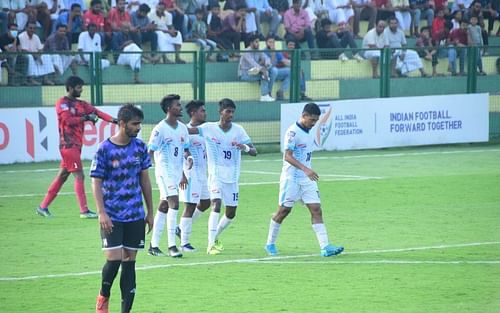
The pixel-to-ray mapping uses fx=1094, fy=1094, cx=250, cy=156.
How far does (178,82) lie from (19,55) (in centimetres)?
424

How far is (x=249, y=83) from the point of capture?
95.5 feet

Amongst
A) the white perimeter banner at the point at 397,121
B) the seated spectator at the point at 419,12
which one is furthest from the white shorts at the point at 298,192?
the seated spectator at the point at 419,12

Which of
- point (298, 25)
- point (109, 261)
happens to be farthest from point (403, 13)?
point (109, 261)

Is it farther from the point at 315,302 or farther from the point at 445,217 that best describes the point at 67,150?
the point at 315,302

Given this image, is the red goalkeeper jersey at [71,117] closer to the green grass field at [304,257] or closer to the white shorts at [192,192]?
the green grass field at [304,257]

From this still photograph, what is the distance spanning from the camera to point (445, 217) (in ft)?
58.8

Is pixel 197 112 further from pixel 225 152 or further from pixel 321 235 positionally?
pixel 321 235

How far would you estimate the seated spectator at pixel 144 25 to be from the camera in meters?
29.5

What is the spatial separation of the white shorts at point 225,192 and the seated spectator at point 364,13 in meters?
20.2

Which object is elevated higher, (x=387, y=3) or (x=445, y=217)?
(x=387, y=3)

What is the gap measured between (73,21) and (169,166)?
15.0 meters

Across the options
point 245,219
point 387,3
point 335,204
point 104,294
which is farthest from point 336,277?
point 387,3

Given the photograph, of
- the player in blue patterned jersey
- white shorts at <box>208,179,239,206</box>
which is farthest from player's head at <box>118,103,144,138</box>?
white shorts at <box>208,179,239,206</box>

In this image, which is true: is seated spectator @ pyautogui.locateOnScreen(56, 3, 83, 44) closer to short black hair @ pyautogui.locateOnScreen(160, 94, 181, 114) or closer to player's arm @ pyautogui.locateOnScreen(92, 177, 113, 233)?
short black hair @ pyautogui.locateOnScreen(160, 94, 181, 114)
